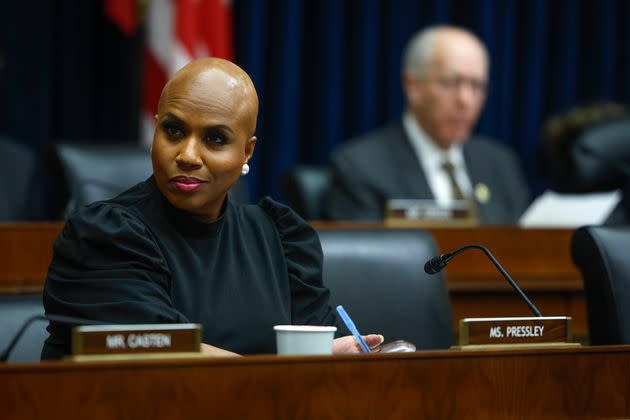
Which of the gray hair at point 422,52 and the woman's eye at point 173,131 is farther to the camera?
the gray hair at point 422,52

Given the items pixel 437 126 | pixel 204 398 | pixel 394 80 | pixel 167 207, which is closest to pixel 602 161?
pixel 437 126

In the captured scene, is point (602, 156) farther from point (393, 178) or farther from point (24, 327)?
point (24, 327)

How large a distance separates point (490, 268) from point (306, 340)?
5.35 feet

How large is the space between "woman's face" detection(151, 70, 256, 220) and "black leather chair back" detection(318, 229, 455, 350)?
54 centimetres

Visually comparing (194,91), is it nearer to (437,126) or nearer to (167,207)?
(167,207)

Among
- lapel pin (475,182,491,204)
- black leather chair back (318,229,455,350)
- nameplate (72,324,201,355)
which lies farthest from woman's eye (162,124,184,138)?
lapel pin (475,182,491,204)

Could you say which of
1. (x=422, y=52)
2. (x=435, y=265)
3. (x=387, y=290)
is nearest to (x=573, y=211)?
(x=422, y=52)

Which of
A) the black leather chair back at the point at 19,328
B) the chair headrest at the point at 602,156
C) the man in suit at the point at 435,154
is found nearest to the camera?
the black leather chair back at the point at 19,328

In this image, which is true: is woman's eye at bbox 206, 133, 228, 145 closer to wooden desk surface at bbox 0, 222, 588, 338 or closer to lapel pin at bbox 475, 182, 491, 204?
wooden desk surface at bbox 0, 222, 588, 338

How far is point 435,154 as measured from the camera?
413 cm

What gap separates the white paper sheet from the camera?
3451mm

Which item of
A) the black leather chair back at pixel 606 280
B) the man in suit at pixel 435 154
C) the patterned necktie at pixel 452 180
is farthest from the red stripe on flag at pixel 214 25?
the black leather chair back at pixel 606 280

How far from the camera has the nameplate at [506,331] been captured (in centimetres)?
152

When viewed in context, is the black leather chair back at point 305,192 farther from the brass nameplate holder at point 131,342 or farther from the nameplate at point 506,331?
the brass nameplate holder at point 131,342
